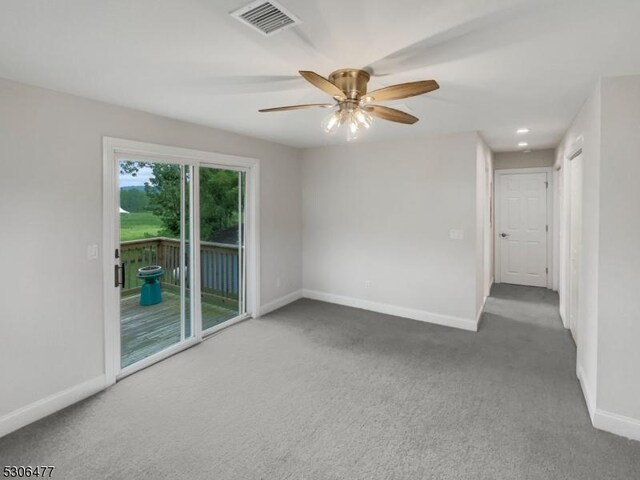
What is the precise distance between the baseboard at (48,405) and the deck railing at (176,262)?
86 centimetres

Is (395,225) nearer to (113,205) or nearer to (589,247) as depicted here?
(589,247)

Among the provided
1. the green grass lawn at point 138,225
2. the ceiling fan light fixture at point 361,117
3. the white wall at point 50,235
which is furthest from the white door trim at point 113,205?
the ceiling fan light fixture at point 361,117

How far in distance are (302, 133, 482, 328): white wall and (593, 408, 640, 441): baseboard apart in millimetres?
1824

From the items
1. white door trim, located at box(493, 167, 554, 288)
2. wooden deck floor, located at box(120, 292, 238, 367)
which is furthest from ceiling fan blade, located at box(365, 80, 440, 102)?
white door trim, located at box(493, 167, 554, 288)

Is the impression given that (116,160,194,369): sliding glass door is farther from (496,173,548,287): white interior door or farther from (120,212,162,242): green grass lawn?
(496,173,548,287): white interior door

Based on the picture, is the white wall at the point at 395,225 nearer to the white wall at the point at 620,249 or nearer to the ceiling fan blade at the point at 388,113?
the white wall at the point at 620,249

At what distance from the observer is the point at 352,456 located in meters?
2.14

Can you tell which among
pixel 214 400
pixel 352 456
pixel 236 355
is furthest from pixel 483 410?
pixel 236 355

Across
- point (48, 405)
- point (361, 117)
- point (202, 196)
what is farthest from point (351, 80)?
point (48, 405)

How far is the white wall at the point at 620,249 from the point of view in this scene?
2.26 meters

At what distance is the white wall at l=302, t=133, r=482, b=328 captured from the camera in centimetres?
422

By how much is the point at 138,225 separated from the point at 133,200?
0.25 meters

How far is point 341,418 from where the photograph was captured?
251cm

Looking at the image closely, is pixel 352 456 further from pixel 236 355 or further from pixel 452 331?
pixel 452 331
